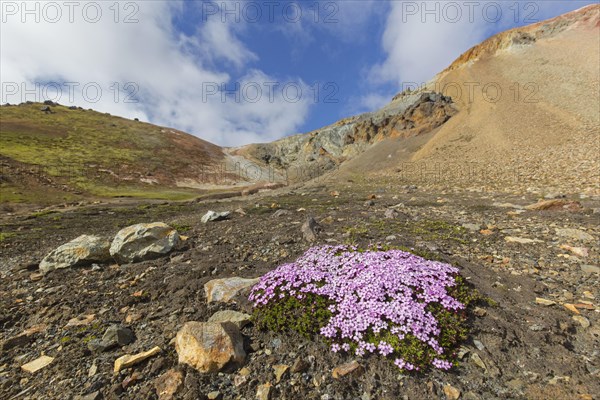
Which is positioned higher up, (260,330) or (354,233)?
(354,233)

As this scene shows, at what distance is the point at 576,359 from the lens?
4.38 m

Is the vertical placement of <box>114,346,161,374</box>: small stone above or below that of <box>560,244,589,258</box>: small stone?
above

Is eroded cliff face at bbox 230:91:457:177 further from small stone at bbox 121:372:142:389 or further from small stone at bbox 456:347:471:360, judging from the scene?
small stone at bbox 121:372:142:389

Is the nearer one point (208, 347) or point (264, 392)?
point (264, 392)

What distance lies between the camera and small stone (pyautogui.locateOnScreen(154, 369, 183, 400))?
4.07 m

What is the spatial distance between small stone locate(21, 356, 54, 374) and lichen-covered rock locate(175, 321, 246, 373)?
2310 millimetres

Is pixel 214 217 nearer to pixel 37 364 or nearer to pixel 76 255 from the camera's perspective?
pixel 76 255

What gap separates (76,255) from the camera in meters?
9.38

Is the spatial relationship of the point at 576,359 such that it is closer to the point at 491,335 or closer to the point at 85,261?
the point at 491,335

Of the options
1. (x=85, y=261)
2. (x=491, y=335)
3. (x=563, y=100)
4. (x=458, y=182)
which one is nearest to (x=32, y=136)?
(x=85, y=261)

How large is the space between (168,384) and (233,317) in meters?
1.53

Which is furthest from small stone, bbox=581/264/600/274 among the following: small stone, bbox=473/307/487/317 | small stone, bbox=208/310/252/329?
small stone, bbox=208/310/252/329

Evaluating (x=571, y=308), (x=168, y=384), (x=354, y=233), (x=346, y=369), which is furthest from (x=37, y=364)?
(x=571, y=308)

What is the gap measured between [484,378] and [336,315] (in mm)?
2267
